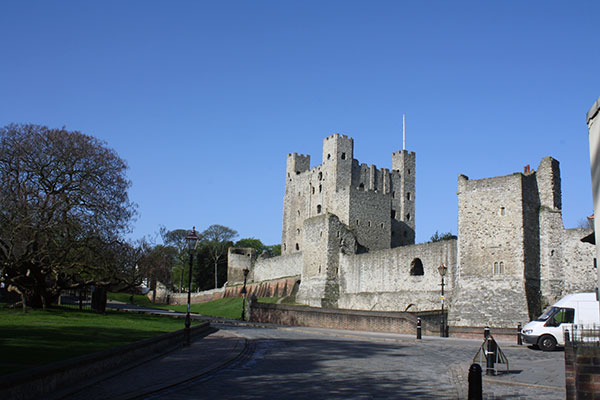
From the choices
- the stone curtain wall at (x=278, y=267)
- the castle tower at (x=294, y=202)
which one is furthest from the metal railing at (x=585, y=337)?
the castle tower at (x=294, y=202)

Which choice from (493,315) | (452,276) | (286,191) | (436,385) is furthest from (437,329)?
(286,191)

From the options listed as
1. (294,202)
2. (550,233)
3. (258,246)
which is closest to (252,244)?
(258,246)

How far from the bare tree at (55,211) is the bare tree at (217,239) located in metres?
61.3

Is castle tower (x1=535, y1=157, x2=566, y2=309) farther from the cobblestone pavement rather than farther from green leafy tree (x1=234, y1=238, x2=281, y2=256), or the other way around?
green leafy tree (x1=234, y1=238, x2=281, y2=256)

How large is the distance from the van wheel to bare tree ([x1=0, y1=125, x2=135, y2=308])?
1925 cm

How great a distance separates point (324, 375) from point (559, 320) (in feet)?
34.9

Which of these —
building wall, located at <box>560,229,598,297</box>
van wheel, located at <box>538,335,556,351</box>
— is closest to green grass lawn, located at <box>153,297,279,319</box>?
building wall, located at <box>560,229,598,297</box>

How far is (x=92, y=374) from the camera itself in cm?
972

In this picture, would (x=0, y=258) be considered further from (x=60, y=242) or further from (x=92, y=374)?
(x=92, y=374)

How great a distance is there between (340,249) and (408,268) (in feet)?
28.2

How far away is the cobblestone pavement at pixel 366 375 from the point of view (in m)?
8.95

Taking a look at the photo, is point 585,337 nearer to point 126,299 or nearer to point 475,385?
point 475,385

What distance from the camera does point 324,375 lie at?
10883 mm

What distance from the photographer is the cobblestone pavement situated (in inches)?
352
